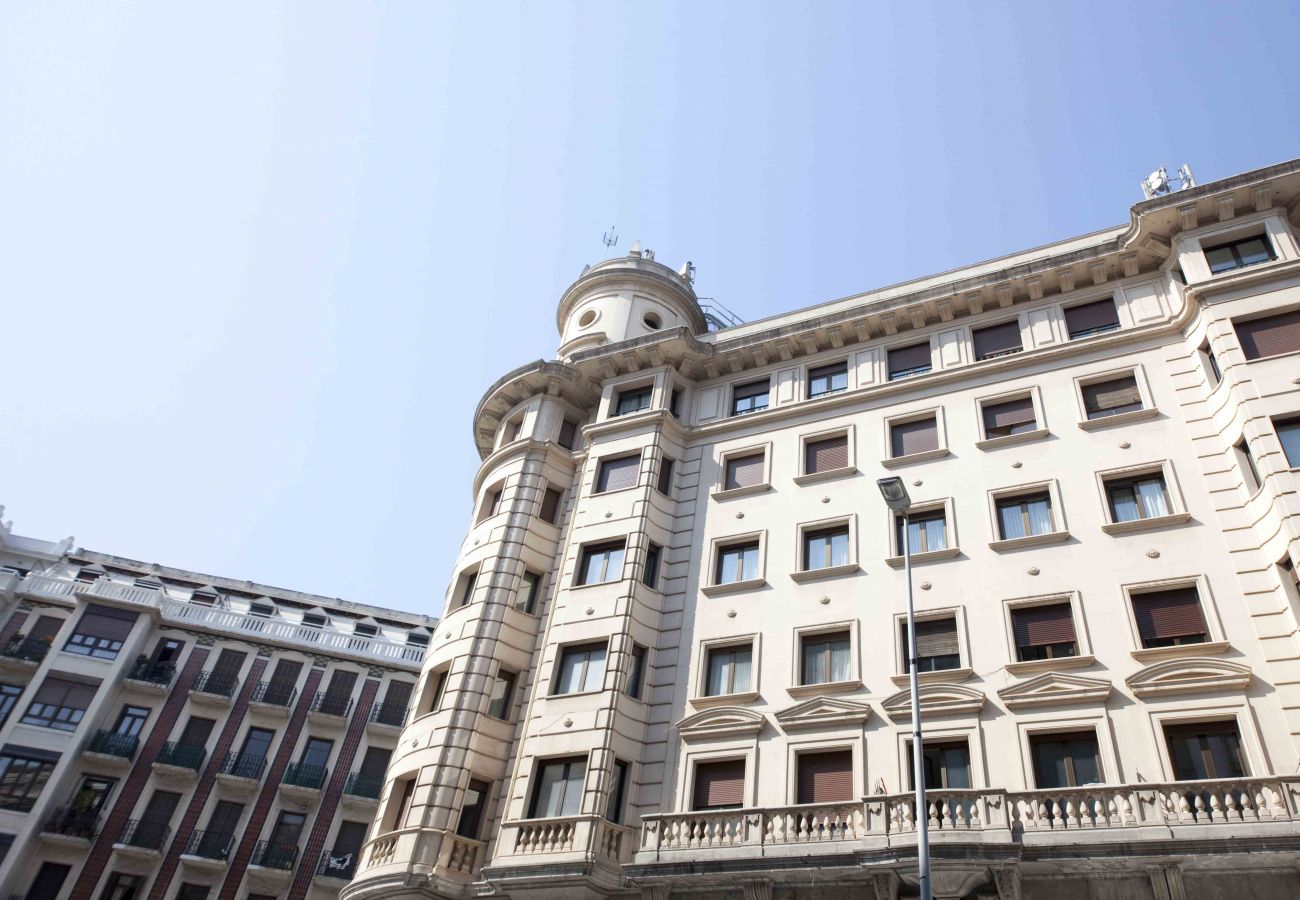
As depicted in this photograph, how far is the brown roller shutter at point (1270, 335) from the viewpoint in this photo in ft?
69.4

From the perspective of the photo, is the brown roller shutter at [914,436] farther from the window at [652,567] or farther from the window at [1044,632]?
the window at [652,567]

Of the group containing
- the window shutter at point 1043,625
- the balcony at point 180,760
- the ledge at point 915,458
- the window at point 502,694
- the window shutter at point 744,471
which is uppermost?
the window shutter at point 744,471

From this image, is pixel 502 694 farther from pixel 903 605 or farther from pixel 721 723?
pixel 903 605

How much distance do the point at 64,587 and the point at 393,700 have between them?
56.1 ft

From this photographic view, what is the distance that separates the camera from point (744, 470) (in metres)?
27.9

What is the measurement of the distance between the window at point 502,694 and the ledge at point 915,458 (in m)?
11.8

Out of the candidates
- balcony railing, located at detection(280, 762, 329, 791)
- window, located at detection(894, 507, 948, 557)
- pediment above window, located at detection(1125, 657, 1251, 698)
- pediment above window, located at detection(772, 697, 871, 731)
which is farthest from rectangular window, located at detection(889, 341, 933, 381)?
balcony railing, located at detection(280, 762, 329, 791)

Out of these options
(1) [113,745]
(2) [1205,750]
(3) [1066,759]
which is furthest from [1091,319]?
(1) [113,745]

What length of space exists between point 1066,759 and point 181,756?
37608 mm

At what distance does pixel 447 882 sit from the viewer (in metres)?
21.0

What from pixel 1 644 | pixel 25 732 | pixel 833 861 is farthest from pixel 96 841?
pixel 833 861

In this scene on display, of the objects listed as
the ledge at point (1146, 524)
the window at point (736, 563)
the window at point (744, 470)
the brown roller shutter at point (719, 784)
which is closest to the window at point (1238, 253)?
the ledge at point (1146, 524)

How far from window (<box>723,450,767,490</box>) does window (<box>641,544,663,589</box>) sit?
112 inches

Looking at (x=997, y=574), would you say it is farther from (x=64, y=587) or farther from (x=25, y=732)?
(x=64, y=587)
